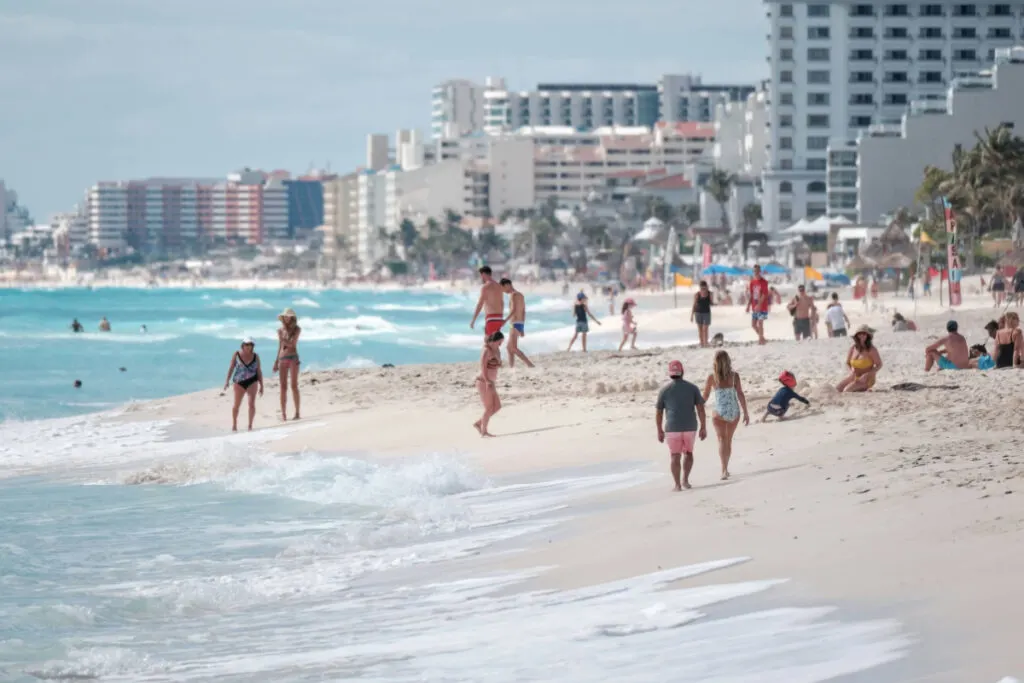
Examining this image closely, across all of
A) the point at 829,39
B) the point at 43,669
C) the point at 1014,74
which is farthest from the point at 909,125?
the point at 43,669

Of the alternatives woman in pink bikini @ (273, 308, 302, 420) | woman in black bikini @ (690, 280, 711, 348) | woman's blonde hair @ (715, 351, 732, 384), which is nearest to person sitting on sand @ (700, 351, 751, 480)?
woman's blonde hair @ (715, 351, 732, 384)

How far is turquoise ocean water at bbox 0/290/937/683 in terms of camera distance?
8.50m

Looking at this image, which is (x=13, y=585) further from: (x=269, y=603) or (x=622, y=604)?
(x=622, y=604)

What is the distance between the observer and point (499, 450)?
58.1 ft

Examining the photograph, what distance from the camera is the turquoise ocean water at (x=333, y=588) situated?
8500 mm

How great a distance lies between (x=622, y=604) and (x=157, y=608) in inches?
130

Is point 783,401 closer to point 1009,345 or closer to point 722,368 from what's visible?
point 722,368

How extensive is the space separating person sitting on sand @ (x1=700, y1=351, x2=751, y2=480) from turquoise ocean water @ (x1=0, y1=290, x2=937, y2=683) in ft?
3.05

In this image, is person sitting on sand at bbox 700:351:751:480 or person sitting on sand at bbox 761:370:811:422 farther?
person sitting on sand at bbox 761:370:811:422

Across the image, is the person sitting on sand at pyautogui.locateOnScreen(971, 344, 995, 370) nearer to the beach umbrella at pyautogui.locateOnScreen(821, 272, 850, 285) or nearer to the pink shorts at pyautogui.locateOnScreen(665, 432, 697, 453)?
the pink shorts at pyautogui.locateOnScreen(665, 432, 697, 453)

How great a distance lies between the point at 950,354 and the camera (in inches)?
834

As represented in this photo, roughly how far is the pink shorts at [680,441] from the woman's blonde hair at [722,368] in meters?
0.75

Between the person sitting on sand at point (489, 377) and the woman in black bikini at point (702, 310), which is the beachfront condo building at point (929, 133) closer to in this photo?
the woman in black bikini at point (702, 310)

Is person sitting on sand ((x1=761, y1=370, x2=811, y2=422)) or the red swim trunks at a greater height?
the red swim trunks
